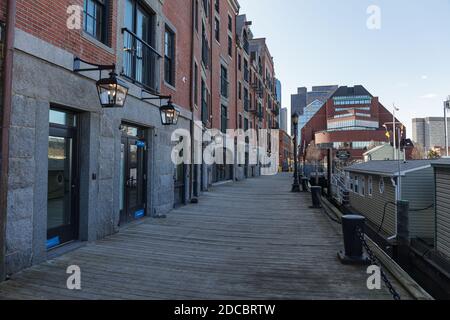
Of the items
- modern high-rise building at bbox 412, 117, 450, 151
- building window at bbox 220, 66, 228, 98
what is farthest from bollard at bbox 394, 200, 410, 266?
modern high-rise building at bbox 412, 117, 450, 151

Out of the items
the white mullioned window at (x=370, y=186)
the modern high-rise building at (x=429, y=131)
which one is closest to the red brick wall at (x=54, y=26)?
the white mullioned window at (x=370, y=186)

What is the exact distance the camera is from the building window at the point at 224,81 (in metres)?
24.6

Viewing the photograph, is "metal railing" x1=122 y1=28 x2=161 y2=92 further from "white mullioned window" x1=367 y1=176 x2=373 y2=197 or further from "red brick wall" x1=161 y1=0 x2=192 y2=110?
"white mullioned window" x1=367 y1=176 x2=373 y2=197

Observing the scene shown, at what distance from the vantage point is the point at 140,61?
9.36m

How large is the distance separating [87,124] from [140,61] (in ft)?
11.3

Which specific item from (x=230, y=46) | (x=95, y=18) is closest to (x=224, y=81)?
(x=230, y=46)

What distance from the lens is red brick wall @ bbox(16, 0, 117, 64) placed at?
5055 millimetres

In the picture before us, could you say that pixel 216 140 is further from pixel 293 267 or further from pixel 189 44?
pixel 293 267

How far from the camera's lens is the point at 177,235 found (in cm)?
757

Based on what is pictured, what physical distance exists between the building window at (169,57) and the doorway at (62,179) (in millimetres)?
5329

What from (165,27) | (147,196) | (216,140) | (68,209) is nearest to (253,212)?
(147,196)

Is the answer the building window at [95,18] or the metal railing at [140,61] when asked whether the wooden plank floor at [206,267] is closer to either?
the metal railing at [140,61]

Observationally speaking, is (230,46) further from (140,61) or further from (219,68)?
(140,61)

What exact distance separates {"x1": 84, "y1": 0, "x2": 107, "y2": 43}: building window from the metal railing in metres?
0.64
